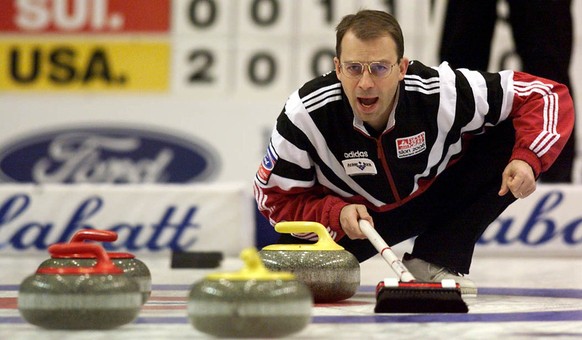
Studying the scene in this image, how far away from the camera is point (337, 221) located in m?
3.15

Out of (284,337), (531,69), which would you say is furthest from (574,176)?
(284,337)

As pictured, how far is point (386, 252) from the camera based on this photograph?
297cm

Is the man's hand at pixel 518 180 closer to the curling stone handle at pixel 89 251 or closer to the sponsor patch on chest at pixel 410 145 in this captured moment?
the sponsor patch on chest at pixel 410 145

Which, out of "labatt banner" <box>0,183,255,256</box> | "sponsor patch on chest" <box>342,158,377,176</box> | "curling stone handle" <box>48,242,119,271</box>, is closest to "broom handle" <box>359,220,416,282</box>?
"sponsor patch on chest" <box>342,158,377,176</box>

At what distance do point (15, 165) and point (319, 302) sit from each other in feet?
16.2

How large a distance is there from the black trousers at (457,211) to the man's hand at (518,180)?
36 centimetres

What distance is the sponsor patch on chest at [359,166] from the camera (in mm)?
3244

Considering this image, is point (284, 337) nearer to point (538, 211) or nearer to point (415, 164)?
point (415, 164)

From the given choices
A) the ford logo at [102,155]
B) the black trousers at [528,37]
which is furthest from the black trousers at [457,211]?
the ford logo at [102,155]

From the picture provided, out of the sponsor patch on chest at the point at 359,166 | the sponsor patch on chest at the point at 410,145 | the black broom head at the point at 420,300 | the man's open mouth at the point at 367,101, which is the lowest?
the black broom head at the point at 420,300

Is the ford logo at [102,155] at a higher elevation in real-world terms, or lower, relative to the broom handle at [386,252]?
lower

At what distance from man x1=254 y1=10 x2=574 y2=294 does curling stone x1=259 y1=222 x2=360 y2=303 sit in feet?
0.47

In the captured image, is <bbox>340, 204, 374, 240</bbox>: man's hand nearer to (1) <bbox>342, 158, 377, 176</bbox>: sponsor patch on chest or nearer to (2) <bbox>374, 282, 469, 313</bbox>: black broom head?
(1) <bbox>342, 158, 377, 176</bbox>: sponsor patch on chest

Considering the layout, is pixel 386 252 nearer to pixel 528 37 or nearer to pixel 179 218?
pixel 179 218
